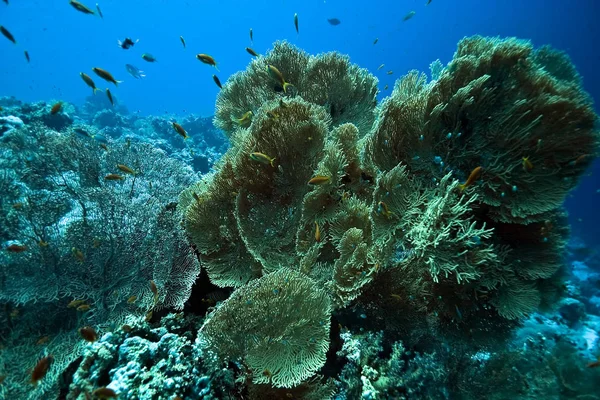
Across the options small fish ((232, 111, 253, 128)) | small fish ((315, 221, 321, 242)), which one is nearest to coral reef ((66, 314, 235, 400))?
small fish ((315, 221, 321, 242))

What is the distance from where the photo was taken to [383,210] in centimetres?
301

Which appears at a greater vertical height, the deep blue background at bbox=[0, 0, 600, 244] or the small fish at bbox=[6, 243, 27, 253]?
the deep blue background at bbox=[0, 0, 600, 244]

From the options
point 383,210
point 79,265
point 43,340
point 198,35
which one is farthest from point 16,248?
point 198,35

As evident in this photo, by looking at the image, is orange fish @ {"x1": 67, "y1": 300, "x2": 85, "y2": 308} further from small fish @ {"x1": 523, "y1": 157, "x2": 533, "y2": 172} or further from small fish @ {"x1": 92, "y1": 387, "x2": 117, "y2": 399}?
small fish @ {"x1": 523, "y1": 157, "x2": 533, "y2": 172}

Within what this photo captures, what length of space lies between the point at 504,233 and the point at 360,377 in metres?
2.40

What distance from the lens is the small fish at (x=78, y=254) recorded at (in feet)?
11.5

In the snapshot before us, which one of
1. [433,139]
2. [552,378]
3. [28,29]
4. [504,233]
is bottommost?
[552,378]

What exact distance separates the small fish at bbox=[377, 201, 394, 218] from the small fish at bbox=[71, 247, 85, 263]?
141 inches

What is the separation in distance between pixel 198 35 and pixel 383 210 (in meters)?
208

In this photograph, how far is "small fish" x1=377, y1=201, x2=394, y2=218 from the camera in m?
2.98

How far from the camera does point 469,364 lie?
12.4 ft

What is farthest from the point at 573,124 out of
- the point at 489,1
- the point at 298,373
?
the point at 489,1

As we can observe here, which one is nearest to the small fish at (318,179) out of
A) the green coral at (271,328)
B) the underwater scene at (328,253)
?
the underwater scene at (328,253)

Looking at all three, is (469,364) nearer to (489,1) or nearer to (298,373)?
(298,373)
